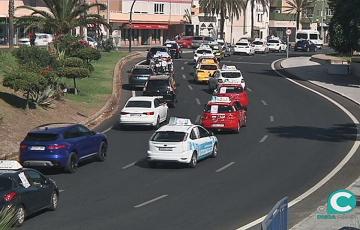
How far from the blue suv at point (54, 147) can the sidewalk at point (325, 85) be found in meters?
9.38

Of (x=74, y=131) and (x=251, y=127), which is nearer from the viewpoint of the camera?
(x=74, y=131)

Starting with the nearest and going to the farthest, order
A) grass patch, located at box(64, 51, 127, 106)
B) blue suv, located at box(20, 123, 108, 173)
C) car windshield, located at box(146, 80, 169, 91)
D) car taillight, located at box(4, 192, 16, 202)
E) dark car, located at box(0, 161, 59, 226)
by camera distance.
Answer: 1. car taillight, located at box(4, 192, 16, 202)
2. dark car, located at box(0, 161, 59, 226)
3. blue suv, located at box(20, 123, 108, 173)
4. grass patch, located at box(64, 51, 127, 106)
5. car windshield, located at box(146, 80, 169, 91)

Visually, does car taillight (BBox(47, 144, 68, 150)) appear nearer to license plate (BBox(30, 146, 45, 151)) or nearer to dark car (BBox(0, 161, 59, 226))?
license plate (BBox(30, 146, 45, 151))

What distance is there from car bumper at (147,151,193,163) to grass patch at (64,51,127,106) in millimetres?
17075

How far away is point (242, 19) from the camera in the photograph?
135625 mm

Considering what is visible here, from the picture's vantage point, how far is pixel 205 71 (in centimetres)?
5756

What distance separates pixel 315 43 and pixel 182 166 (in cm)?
8471

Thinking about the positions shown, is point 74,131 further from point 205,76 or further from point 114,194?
point 205,76

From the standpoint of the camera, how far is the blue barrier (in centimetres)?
901

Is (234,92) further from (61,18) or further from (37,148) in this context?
(37,148)

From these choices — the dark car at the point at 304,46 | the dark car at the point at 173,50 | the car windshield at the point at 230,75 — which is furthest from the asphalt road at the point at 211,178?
the dark car at the point at 304,46

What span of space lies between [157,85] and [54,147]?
69.0 ft

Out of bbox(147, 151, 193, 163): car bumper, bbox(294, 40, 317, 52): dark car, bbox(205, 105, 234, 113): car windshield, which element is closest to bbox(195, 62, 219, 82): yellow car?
bbox(205, 105, 234, 113): car windshield

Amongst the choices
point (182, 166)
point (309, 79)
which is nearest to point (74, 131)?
point (182, 166)
